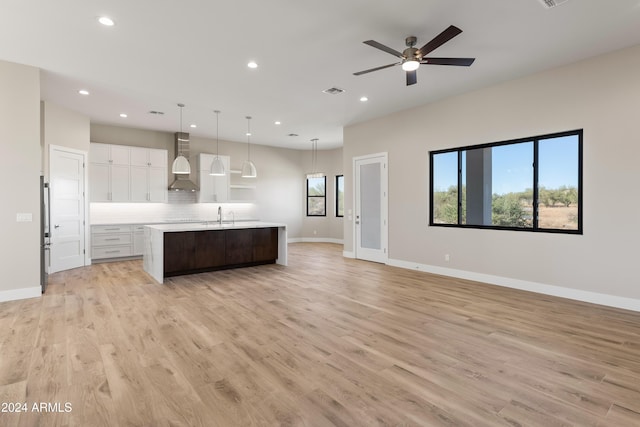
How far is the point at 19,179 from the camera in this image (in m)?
4.46

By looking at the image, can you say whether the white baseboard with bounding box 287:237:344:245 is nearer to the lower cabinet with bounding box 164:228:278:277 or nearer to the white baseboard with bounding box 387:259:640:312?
the lower cabinet with bounding box 164:228:278:277

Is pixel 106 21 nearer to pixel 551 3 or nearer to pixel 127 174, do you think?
pixel 551 3

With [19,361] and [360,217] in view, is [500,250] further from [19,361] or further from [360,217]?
[19,361]

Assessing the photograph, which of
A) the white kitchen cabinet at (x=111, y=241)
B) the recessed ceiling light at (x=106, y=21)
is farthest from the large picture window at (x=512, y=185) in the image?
the white kitchen cabinet at (x=111, y=241)

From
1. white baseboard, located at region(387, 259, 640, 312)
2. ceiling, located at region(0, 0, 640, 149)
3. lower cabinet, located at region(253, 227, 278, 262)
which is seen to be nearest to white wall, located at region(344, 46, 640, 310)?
white baseboard, located at region(387, 259, 640, 312)

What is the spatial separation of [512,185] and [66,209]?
839 centimetres

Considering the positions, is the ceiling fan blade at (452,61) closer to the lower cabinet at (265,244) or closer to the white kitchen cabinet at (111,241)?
the lower cabinet at (265,244)

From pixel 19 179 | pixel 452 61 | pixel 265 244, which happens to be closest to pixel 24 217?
pixel 19 179

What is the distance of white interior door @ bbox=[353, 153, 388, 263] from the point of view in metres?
7.13

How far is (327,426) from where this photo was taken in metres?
1.90

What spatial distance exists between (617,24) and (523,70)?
1.23 metres

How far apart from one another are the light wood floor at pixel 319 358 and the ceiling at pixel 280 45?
10.7 ft

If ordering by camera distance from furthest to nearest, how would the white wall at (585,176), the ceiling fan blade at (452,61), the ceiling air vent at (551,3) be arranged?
1. the white wall at (585,176)
2. the ceiling fan blade at (452,61)
3. the ceiling air vent at (551,3)

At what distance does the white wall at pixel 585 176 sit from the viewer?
4.08 metres
